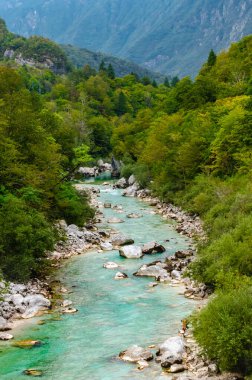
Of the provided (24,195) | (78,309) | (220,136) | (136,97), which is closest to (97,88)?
(136,97)

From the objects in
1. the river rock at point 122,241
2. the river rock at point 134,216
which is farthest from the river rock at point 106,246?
the river rock at point 134,216

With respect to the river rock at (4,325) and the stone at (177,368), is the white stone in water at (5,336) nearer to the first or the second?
the river rock at (4,325)

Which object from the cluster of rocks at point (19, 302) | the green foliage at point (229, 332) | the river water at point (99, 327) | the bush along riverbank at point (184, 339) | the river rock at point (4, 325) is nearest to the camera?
the green foliage at point (229, 332)

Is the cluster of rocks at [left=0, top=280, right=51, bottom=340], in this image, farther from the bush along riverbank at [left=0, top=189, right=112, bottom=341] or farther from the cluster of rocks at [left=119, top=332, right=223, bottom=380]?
the cluster of rocks at [left=119, top=332, right=223, bottom=380]

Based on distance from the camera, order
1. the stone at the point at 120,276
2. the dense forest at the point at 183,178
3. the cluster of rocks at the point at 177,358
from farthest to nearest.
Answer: the stone at the point at 120,276 → the dense forest at the point at 183,178 → the cluster of rocks at the point at 177,358

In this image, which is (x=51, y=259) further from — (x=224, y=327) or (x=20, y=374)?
(x=224, y=327)

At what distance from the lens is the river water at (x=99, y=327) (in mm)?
15508

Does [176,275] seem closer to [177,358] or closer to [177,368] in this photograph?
[177,358]

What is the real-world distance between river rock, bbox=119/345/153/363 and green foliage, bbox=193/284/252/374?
2.04m

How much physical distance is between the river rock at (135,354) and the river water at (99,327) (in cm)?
30

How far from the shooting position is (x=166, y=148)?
55.4 meters

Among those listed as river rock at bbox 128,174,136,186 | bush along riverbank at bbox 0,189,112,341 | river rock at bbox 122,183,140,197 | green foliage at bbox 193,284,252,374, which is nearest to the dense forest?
green foliage at bbox 193,284,252,374

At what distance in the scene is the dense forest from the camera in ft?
49.6

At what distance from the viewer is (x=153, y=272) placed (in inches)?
1014
